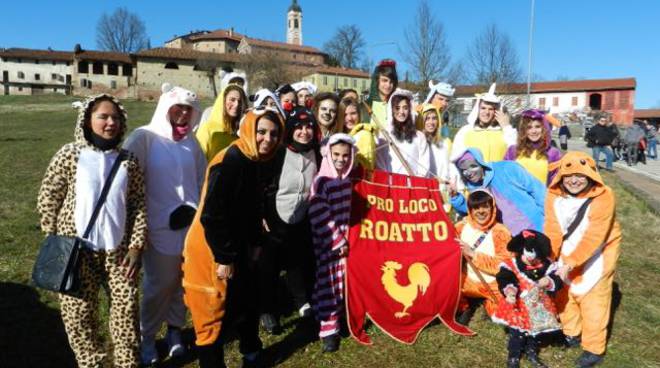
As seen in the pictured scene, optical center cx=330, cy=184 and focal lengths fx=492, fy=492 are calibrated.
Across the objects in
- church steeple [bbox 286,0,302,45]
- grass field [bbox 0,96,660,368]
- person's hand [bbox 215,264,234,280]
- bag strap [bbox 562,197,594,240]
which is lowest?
grass field [bbox 0,96,660,368]

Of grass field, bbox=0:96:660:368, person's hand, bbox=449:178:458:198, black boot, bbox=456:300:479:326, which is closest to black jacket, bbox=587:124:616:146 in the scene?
grass field, bbox=0:96:660:368

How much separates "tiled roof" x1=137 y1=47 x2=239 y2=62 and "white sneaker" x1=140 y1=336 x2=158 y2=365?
66.3m

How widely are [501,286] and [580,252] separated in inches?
30.5

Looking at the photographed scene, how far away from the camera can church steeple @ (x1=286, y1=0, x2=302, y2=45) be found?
12269 cm

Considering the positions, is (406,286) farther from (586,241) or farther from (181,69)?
(181,69)

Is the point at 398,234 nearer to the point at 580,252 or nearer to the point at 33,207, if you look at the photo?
the point at 580,252

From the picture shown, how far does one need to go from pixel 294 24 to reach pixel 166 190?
126569mm

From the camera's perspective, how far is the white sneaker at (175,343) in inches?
167

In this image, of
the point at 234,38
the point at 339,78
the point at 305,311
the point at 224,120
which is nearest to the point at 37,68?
the point at 234,38

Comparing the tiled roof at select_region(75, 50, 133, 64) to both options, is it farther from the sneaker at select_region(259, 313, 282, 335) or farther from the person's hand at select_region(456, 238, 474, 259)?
the person's hand at select_region(456, 238, 474, 259)

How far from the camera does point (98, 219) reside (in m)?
3.38

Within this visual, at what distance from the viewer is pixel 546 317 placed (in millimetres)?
4016

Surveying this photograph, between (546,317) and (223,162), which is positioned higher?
(223,162)

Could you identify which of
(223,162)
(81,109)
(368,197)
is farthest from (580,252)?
(81,109)
